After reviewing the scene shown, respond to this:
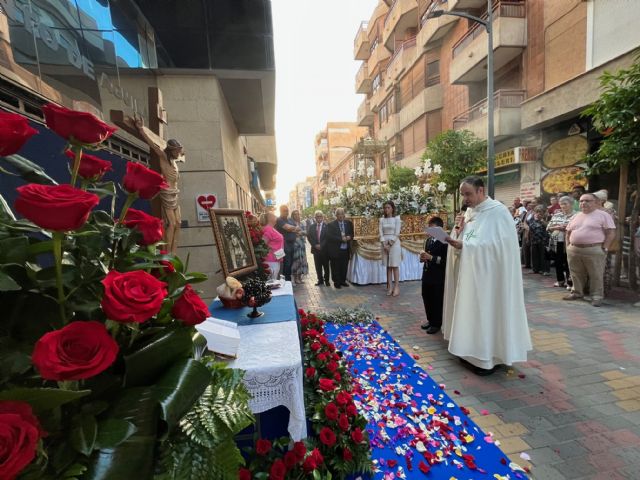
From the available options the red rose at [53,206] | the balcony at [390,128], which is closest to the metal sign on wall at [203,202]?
the red rose at [53,206]

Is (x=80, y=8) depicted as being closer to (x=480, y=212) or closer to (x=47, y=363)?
(x=47, y=363)

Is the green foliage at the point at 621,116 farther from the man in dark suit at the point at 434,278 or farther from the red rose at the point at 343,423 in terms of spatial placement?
the red rose at the point at 343,423

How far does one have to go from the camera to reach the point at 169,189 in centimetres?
247

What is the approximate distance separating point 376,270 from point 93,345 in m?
7.58

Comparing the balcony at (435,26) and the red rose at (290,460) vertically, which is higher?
the balcony at (435,26)

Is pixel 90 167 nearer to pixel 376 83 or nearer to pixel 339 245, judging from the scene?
pixel 339 245

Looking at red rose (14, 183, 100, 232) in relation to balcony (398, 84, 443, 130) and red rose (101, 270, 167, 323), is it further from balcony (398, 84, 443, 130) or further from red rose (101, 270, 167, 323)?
balcony (398, 84, 443, 130)

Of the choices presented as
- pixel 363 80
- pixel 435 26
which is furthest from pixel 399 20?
pixel 363 80

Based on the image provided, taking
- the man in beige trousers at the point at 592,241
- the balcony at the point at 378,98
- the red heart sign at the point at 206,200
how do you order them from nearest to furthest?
the red heart sign at the point at 206,200, the man in beige trousers at the point at 592,241, the balcony at the point at 378,98

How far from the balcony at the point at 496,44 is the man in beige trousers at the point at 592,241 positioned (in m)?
10.9

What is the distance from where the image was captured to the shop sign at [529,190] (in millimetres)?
12422

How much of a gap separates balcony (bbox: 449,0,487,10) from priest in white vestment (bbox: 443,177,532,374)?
1679 cm

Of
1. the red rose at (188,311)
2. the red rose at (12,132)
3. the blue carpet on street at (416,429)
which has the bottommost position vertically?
the blue carpet on street at (416,429)

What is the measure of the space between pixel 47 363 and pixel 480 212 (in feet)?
11.5
